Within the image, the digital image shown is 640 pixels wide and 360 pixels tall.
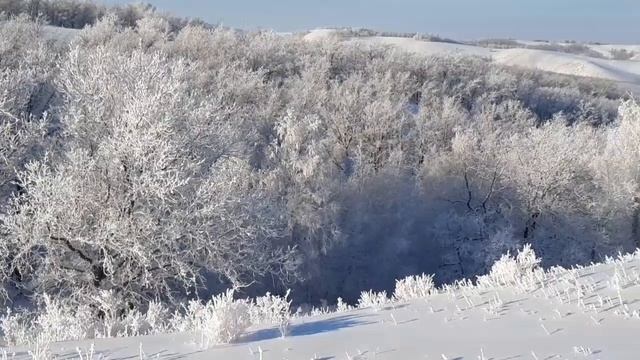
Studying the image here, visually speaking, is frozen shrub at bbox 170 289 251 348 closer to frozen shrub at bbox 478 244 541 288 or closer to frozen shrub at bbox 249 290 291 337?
frozen shrub at bbox 249 290 291 337

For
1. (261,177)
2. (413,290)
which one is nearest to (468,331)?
(413,290)

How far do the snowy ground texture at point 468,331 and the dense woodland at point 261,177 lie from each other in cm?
742

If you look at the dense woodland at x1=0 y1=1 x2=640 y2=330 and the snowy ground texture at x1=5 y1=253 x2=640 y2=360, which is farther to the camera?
the dense woodland at x1=0 y1=1 x2=640 y2=330

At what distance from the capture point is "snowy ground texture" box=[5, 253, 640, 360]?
16.6 ft

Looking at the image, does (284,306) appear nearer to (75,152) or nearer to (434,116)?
(75,152)

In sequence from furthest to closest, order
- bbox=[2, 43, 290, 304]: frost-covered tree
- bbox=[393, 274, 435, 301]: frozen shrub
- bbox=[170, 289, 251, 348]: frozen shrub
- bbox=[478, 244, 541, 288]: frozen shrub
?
bbox=[2, 43, 290, 304]: frost-covered tree < bbox=[393, 274, 435, 301]: frozen shrub < bbox=[478, 244, 541, 288]: frozen shrub < bbox=[170, 289, 251, 348]: frozen shrub

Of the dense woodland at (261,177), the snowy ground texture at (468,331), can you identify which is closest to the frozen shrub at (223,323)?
the snowy ground texture at (468,331)

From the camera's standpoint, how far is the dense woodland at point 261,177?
14227 mm

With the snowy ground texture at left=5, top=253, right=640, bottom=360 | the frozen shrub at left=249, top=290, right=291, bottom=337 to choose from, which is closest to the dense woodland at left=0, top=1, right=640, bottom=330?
the frozen shrub at left=249, top=290, right=291, bottom=337

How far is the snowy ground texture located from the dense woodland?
7421 mm

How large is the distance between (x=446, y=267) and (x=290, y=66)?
705 inches

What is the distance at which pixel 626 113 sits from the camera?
2927cm

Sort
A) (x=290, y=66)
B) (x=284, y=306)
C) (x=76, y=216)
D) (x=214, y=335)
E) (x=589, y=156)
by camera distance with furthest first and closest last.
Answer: (x=290, y=66) < (x=589, y=156) < (x=76, y=216) < (x=284, y=306) < (x=214, y=335)

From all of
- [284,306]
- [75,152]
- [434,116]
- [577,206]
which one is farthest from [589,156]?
[284,306]
